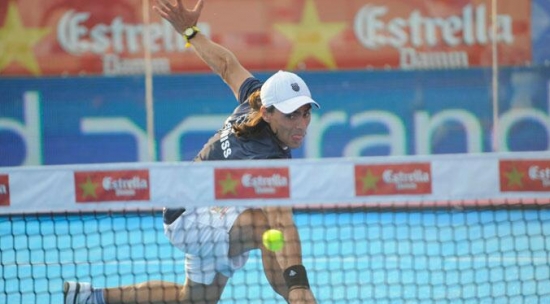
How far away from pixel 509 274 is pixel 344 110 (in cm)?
340

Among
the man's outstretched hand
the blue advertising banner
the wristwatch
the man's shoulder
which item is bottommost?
the man's shoulder

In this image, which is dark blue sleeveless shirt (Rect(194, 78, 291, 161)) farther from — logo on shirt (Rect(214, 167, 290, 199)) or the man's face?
logo on shirt (Rect(214, 167, 290, 199))

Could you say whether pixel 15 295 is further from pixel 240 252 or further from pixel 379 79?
pixel 379 79

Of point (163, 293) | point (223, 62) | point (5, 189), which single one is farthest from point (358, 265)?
point (5, 189)

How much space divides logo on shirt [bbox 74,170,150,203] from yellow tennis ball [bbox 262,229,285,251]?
1.81ft

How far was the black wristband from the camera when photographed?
14.6ft

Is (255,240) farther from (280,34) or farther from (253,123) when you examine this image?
(280,34)

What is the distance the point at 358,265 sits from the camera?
7559 mm

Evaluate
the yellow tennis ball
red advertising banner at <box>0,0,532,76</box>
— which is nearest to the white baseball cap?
the yellow tennis ball

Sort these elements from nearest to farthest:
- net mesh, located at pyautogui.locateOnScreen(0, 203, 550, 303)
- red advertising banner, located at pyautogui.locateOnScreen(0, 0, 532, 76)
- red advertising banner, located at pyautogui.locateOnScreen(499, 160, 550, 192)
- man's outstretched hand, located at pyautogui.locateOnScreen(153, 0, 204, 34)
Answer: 1. red advertising banner, located at pyautogui.locateOnScreen(499, 160, 550, 192)
2. man's outstretched hand, located at pyautogui.locateOnScreen(153, 0, 204, 34)
3. net mesh, located at pyautogui.locateOnScreen(0, 203, 550, 303)
4. red advertising banner, located at pyautogui.locateOnScreen(0, 0, 532, 76)

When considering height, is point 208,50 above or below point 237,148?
above

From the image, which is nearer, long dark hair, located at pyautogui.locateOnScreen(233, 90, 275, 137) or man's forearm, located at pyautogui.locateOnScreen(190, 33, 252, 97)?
long dark hair, located at pyautogui.locateOnScreen(233, 90, 275, 137)

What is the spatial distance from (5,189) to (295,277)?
4.33 ft

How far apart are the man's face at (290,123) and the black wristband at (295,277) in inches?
26.3
